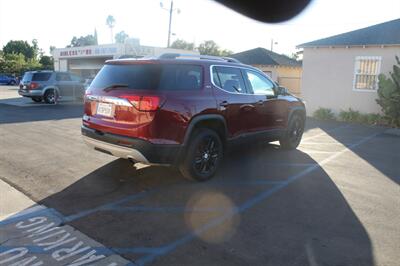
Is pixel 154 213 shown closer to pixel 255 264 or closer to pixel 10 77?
pixel 255 264

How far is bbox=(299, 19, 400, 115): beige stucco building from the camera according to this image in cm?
1416

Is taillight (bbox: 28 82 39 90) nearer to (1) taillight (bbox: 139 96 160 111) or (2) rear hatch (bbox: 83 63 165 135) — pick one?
(2) rear hatch (bbox: 83 63 165 135)

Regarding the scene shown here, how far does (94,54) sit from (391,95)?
26.1 metres

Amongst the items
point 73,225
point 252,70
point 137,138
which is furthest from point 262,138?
point 73,225

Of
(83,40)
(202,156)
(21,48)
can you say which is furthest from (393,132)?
(21,48)

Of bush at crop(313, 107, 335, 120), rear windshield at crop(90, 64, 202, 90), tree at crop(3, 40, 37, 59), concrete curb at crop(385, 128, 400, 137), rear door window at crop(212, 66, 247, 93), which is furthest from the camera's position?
tree at crop(3, 40, 37, 59)

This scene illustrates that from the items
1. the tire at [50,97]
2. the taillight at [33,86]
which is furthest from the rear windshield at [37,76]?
the tire at [50,97]

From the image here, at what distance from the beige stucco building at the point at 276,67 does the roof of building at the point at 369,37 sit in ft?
35.3

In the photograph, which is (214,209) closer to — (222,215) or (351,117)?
(222,215)

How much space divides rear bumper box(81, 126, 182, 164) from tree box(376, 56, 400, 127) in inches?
418

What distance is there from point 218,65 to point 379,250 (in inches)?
137

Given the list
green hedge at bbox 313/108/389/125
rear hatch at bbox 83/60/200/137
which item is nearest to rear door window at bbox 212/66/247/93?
A: rear hatch at bbox 83/60/200/137

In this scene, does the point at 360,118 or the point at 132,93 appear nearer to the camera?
the point at 132,93

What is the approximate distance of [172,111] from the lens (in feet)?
15.9
